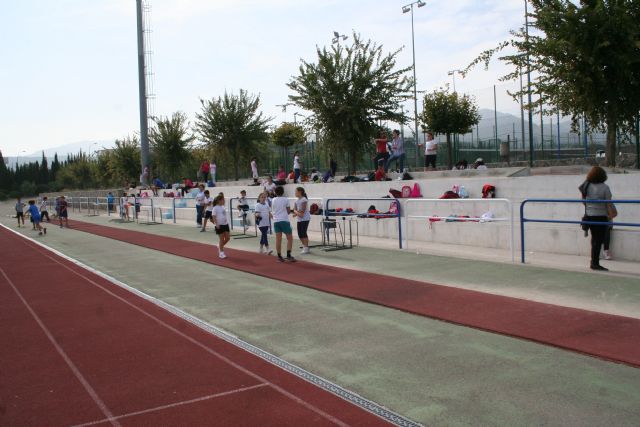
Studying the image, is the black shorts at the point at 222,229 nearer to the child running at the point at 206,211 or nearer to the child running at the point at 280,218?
the child running at the point at 280,218

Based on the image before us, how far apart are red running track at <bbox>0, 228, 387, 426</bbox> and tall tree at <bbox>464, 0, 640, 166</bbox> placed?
38.6 feet

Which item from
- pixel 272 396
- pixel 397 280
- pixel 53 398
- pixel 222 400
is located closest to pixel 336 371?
pixel 272 396

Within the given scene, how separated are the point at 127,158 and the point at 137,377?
181 feet

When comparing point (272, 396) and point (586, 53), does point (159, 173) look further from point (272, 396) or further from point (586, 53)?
point (272, 396)

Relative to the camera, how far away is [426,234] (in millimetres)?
15453

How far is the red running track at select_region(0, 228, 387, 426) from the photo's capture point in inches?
183

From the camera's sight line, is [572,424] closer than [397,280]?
Yes

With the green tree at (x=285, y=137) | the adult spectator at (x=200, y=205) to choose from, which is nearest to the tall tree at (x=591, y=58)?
the adult spectator at (x=200, y=205)

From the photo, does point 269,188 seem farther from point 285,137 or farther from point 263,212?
point 285,137

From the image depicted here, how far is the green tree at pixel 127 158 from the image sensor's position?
5719 cm

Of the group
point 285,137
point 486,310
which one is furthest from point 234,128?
point 486,310

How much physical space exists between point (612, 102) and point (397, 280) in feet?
27.8

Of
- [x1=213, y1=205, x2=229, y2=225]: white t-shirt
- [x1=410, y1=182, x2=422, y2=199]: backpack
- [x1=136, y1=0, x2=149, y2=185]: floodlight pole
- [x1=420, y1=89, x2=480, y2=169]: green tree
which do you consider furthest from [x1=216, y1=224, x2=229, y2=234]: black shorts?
[x1=136, y1=0, x2=149, y2=185]: floodlight pole

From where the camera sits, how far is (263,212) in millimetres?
14812
